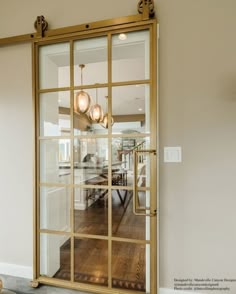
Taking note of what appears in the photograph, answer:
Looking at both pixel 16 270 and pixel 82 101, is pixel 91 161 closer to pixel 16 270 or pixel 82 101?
pixel 82 101

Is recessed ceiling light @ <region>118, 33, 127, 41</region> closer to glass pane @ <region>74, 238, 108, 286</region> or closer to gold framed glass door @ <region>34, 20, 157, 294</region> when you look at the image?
gold framed glass door @ <region>34, 20, 157, 294</region>

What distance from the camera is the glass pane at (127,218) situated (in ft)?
6.13

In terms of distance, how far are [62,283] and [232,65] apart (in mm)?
2565

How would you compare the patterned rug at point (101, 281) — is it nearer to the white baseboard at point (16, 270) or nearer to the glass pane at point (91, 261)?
the glass pane at point (91, 261)

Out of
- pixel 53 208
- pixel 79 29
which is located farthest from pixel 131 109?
pixel 53 208

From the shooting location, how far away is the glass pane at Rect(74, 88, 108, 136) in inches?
77.1

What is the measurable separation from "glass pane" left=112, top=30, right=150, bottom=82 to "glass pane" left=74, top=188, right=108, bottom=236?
113cm

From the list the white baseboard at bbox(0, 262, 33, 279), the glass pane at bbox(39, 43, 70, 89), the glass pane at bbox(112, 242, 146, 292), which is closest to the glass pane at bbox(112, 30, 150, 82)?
the glass pane at bbox(39, 43, 70, 89)

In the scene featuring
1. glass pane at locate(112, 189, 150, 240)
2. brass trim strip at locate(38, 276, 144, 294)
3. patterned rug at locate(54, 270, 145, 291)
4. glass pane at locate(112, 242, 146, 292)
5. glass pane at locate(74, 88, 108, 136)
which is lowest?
brass trim strip at locate(38, 276, 144, 294)

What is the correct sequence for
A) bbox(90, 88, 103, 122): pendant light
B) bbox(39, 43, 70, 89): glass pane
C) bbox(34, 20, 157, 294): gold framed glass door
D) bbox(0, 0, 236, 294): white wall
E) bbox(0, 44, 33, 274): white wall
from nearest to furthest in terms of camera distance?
bbox(0, 0, 236, 294): white wall, bbox(34, 20, 157, 294): gold framed glass door, bbox(90, 88, 103, 122): pendant light, bbox(39, 43, 70, 89): glass pane, bbox(0, 44, 33, 274): white wall

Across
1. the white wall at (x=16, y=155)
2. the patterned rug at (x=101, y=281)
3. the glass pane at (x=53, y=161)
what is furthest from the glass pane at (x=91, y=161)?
the patterned rug at (x=101, y=281)

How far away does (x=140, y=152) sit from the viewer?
5.81 ft

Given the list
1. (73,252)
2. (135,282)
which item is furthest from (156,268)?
(73,252)

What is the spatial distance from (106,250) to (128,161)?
93 cm
